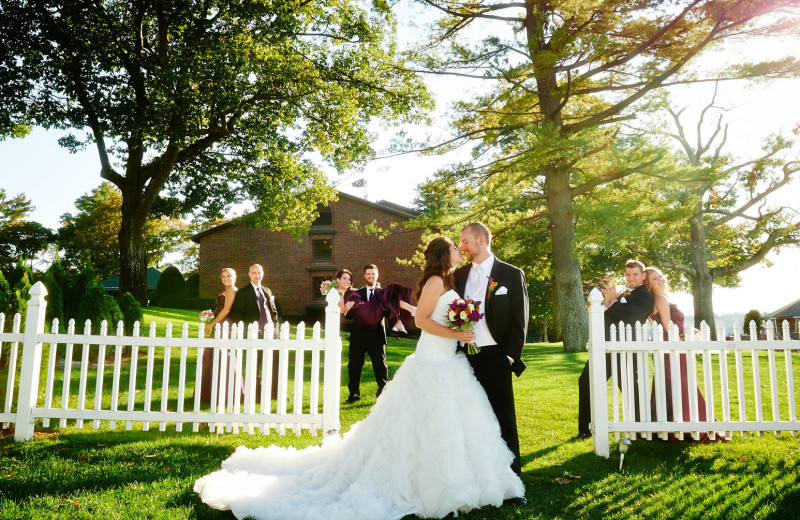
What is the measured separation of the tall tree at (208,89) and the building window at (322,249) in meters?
14.5

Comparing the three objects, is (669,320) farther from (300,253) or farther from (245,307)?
(300,253)

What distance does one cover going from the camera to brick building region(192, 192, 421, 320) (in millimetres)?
33281

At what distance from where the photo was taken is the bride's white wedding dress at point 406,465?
357cm

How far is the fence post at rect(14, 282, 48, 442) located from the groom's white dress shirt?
4.52 m

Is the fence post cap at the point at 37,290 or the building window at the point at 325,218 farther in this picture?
the building window at the point at 325,218

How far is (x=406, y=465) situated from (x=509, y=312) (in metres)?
1.47

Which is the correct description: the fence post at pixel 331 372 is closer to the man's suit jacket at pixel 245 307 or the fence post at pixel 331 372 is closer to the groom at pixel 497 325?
the groom at pixel 497 325

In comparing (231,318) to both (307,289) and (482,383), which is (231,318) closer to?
(482,383)

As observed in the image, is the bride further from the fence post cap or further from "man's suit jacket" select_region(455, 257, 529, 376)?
the fence post cap

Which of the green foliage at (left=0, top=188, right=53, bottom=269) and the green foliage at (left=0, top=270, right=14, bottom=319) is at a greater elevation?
the green foliage at (left=0, top=188, right=53, bottom=269)

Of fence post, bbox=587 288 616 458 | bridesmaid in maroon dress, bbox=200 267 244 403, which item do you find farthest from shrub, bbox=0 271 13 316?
fence post, bbox=587 288 616 458

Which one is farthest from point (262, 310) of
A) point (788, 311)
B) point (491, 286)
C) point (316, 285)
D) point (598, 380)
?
point (788, 311)

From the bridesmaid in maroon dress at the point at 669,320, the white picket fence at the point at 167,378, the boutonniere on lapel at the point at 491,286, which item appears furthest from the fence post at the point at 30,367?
the bridesmaid in maroon dress at the point at 669,320

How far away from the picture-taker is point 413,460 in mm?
3807
